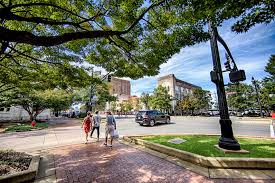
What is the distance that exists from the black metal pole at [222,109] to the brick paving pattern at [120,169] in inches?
71.7

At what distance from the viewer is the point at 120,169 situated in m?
5.08

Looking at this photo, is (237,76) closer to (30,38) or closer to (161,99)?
(30,38)

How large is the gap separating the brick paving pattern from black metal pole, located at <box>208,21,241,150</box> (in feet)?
5.98

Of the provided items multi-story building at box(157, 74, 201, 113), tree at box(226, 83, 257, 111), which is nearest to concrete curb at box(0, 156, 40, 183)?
tree at box(226, 83, 257, 111)

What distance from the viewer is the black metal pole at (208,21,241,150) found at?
19.1 ft

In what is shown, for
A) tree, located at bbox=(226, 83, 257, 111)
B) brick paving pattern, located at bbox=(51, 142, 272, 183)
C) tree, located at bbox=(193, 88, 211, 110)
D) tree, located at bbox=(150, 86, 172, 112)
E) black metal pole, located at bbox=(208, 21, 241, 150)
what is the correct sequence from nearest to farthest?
brick paving pattern, located at bbox=(51, 142, 272, 183) < black metal pole, located at bbox=(208, 21, 241, 150) < tree, located at bbox=(226, 83, 257, 111) < tree, located at bbox=(193, 88, 211, 110) < tree, located at bbox=(150, 86, 172, 112)

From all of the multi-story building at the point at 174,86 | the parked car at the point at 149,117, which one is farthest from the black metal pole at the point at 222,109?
the multi-story building at the point at 174,86

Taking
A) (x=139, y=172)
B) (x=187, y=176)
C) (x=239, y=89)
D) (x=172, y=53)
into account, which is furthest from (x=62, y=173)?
(x=239, y=89)

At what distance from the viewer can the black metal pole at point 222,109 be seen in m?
5.82

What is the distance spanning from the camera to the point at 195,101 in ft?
155

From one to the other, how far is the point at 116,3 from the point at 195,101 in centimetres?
4583

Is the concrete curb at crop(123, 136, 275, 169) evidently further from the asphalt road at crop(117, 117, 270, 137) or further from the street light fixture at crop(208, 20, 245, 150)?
the asphalt road at crop(117, 117, 270, 137)

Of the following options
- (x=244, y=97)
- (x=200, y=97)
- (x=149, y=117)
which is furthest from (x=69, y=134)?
(x=244, y=97)

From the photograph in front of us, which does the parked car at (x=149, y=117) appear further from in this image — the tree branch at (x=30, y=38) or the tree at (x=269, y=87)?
the tree at (x=269, y=87)
